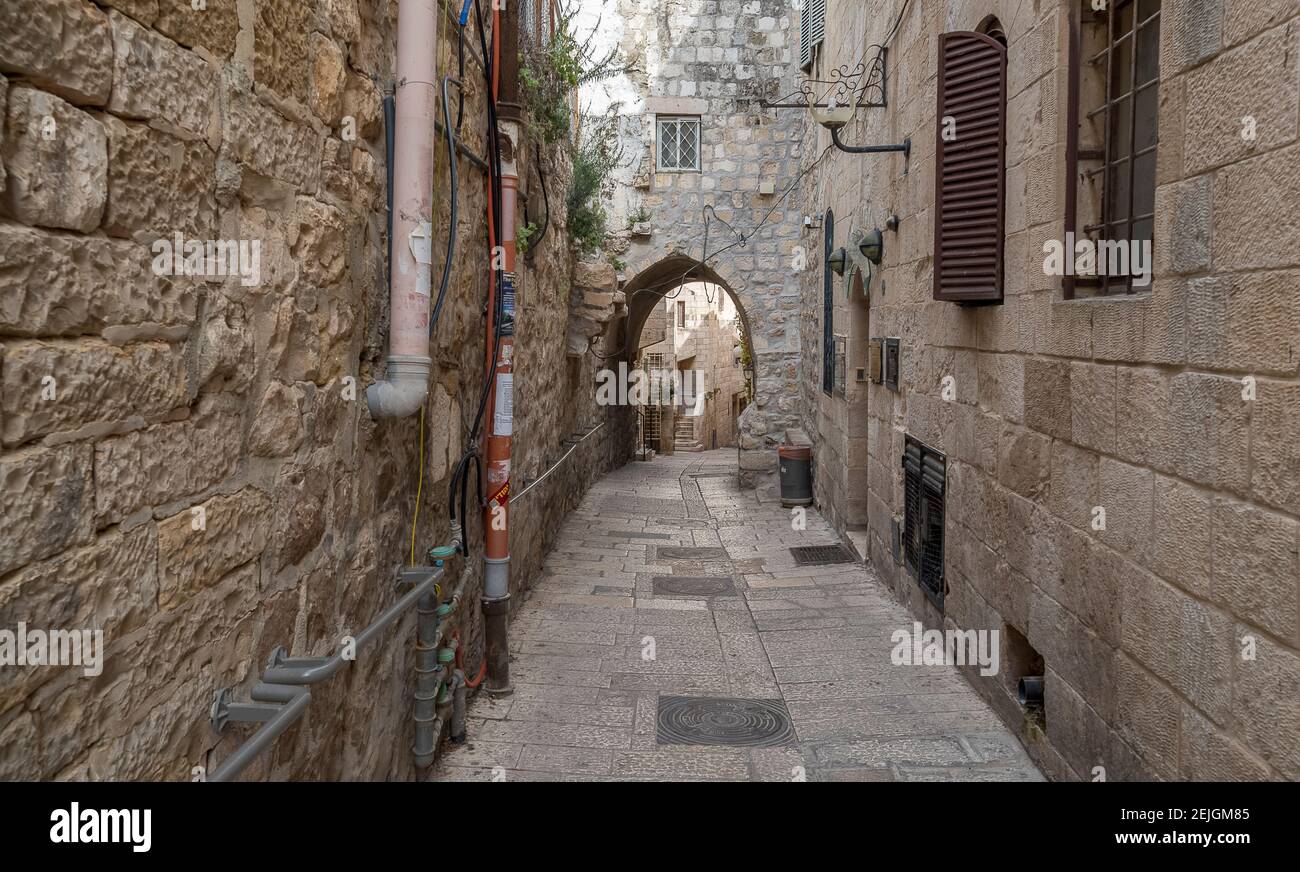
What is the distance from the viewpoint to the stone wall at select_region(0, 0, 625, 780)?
54.0 inches

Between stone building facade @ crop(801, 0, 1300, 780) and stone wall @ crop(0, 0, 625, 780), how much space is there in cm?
234

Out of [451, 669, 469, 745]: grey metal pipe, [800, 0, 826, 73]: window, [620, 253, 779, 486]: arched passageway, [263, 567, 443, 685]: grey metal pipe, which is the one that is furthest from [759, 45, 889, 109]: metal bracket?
[263, 567, 443, 685]: grey metal pipe

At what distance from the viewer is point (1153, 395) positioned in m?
2.95

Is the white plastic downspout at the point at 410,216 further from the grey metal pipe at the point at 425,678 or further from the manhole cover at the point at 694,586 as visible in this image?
the manhole cover at the point at 694,586

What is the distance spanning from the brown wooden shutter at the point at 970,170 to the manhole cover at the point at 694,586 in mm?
3008

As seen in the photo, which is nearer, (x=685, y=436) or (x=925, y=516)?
(x=925, y=516)

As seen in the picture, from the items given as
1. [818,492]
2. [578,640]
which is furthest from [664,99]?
[578,640]

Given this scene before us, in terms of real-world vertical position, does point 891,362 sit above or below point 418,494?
above

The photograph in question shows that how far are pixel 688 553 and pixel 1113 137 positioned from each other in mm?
5686

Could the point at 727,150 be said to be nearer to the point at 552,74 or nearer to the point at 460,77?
the point at 552,74

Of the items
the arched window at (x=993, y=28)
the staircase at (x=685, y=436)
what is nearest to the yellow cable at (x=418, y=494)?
the arched window at (x=993, y=28)

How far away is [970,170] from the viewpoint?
481cm

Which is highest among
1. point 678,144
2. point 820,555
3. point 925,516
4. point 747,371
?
point 678,144

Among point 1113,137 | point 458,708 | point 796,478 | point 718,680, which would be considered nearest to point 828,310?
point 796,478
